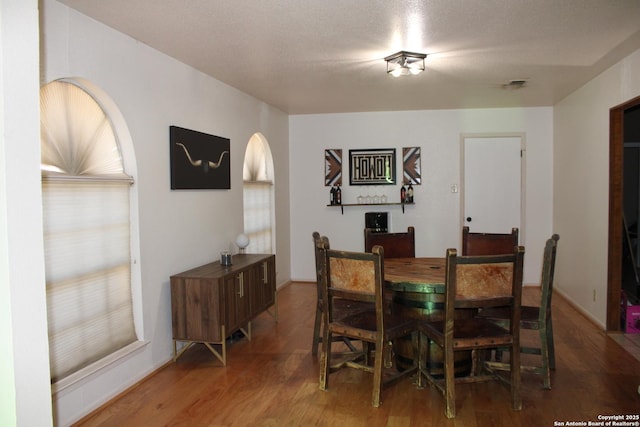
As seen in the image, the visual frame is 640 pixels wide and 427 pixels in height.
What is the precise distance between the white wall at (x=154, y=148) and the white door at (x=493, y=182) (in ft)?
10.3

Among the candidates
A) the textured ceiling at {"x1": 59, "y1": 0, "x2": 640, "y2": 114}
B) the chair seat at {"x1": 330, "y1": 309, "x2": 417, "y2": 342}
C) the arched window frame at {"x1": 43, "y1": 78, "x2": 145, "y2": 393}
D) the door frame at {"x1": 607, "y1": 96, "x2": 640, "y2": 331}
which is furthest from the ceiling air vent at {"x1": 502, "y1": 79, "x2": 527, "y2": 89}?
the arched window frame at {"x1": 43, "y1": 78, "x2": 145, "y2": 393}

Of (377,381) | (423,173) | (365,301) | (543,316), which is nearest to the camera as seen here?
(365,301)

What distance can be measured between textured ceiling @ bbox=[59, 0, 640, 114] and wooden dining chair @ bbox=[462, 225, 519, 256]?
4.77 feet

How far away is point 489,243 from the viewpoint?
410 cm

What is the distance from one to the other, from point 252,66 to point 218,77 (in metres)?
0.52

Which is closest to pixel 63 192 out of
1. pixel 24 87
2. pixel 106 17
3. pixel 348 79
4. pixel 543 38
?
pixel 106 17

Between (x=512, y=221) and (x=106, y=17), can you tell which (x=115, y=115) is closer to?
(x=106, y=17)

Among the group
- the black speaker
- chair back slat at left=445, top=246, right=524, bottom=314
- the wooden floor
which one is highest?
the black speaker

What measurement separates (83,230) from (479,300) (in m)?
2.40

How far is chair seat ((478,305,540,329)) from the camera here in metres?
3.14

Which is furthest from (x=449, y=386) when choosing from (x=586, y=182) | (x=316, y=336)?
(x=586, y=182)

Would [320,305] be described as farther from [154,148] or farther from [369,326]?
[154,148]

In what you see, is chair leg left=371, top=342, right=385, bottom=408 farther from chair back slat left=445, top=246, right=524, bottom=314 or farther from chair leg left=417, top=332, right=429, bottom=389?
chair back slat left=445, top=246, right=524, bottom=314

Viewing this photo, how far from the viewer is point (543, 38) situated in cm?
339
